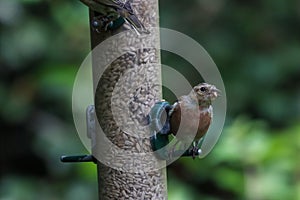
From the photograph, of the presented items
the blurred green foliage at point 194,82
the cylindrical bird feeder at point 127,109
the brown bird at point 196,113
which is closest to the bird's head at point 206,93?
the brown bird at point 196,113

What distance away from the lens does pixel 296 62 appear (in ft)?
16.4

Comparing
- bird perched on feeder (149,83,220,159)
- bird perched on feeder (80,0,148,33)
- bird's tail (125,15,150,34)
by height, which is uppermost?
bird perched on feeder (80,0,148,33)

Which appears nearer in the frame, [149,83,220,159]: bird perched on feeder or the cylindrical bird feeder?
[149,83,220,159]: bird perched on feeder

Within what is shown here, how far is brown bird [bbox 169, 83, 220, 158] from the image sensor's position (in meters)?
2.57

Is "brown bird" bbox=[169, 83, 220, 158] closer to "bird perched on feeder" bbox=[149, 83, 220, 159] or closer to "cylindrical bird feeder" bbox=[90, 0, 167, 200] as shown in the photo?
"bird perched on feeder" bbox=[149, 83, 220, 159]

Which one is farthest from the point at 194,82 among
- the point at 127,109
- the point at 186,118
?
the point at 186,118

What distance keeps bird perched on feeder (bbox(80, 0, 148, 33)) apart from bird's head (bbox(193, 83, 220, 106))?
28 cm

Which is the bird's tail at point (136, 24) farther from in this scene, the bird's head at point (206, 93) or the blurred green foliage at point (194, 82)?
the blurred green foliage at point (194, 82)

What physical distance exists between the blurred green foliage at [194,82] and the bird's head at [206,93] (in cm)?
113

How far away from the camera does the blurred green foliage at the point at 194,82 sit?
3.82 m

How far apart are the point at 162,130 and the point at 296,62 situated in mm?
2481

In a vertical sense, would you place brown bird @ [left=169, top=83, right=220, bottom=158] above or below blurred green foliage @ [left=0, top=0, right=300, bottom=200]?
below

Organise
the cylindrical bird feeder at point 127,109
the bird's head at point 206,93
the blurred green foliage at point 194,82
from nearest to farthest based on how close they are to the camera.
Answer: the bird's head at point 206,93 < the cylindrical bird feeder at point 127,109 < the blurred green foliage at point 194,82

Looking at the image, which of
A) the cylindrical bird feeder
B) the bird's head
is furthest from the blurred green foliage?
the bird's head
